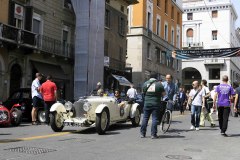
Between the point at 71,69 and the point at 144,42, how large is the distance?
1394 cm

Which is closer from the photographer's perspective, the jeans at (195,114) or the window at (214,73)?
the jeans at (195,114)

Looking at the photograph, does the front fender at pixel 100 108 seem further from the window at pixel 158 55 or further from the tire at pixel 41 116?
the window at pixel 158 55

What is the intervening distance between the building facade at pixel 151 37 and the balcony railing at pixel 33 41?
13.3 meters

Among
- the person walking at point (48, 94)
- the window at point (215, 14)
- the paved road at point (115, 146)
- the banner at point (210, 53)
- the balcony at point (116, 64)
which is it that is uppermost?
the window at point (215, 14)

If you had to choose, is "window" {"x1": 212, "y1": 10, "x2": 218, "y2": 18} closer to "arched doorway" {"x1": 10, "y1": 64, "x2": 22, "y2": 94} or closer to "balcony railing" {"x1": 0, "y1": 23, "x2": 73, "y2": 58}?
"balcony railing" {"x1": 0, "y1": 23, "x2": 73, "y2": 58}

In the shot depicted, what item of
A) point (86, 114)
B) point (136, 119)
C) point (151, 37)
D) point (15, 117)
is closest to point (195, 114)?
point (136, 119)

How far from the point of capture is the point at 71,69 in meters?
31.3

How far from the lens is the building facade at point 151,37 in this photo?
42.9 meters

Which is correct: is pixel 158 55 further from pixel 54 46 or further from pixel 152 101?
pixel 152 101

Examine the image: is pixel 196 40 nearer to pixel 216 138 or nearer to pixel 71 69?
pixel 71 69

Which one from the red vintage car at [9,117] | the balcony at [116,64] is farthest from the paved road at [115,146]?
the balcony at [116,64]

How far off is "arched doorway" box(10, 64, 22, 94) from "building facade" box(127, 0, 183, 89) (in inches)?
725

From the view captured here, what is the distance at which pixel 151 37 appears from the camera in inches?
1794

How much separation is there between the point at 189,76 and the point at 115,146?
68343 mm
